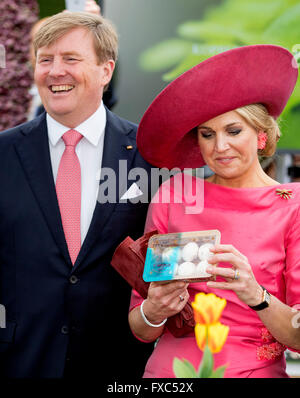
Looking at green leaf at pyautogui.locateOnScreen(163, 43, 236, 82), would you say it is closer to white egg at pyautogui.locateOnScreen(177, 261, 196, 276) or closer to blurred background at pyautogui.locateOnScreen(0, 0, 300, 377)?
blurred background at pyautogui.locateOnScreen(0, 0, 300, 377)

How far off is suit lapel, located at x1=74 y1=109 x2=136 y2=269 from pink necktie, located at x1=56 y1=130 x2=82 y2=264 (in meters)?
0.05

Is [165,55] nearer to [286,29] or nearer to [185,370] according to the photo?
[286,29]

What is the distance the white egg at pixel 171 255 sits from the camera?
1.39 meters

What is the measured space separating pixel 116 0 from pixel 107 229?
5.97 ft

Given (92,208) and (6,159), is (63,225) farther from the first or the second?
(6,159)

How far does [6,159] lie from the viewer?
76.5 inches

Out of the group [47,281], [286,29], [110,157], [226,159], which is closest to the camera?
[226,159]

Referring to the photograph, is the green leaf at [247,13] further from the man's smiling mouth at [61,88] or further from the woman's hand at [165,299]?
the woman's hand at [165,299]

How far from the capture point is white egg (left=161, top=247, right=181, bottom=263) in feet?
4.56

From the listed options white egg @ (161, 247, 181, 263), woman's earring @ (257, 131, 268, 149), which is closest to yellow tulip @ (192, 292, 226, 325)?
white egg @ (161, 247, 181, 263)

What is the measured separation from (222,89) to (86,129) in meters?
0.56

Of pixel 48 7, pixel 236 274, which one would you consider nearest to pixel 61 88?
pixel 236 274

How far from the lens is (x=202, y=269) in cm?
134

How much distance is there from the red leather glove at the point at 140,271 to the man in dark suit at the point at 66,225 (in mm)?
219
